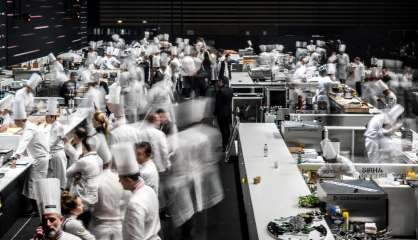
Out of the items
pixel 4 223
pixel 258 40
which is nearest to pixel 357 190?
pixel 4 223

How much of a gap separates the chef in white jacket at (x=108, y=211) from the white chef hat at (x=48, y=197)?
→ 0.67m

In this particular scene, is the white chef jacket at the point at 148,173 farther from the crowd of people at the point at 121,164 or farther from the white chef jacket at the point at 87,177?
the white chef jacket at the point at 87,177

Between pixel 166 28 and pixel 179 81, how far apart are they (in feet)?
31.1

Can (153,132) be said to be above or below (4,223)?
above

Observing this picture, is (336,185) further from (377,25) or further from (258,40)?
(377,25)

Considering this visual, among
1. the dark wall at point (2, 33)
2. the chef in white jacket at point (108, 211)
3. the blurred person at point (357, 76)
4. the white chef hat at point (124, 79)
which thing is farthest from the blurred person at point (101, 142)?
the blurred person at point (357, 76)

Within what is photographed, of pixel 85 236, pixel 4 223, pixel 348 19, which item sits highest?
pixel 348 19

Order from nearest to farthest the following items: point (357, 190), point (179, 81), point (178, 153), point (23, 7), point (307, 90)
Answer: point (357, 190), point (178, 153), point (307, 90), point (179, 81), point (23, 7)

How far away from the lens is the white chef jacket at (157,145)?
698 centimetres

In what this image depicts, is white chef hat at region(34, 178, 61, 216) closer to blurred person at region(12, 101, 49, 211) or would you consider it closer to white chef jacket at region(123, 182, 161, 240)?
white chef jacket at region(123, 182, 161, 240)

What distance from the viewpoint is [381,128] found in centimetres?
845

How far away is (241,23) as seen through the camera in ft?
84.1

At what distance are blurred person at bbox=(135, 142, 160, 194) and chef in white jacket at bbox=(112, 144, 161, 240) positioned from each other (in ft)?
3.57

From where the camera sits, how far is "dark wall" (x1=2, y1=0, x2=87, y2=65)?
54.5 ft
